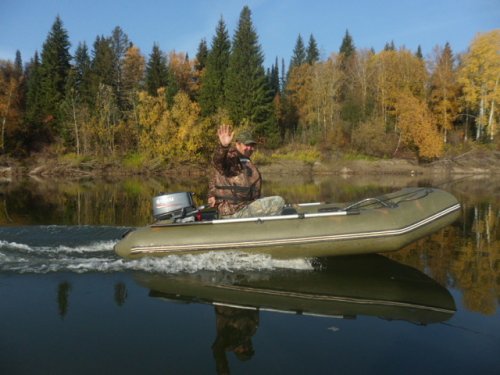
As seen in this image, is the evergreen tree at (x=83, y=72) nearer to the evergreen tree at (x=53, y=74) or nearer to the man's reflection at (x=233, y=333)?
the evergreen tree at (x=53, y=74)

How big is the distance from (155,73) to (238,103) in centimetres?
814

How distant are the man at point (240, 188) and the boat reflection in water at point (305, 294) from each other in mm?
889

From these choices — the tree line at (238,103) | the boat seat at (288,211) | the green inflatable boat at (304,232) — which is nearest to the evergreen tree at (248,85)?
the tree line at (238,103)

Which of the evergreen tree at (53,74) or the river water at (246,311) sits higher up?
the evergreen tree at (53,74)

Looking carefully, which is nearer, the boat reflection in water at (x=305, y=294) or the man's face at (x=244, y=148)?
the boat reflection in water at (x=305, y=294)

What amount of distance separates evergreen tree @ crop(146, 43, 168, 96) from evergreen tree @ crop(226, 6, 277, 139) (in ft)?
20.5

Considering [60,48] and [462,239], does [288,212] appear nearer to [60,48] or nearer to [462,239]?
[462,239]

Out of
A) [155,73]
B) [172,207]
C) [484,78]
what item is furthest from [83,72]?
[172,207]

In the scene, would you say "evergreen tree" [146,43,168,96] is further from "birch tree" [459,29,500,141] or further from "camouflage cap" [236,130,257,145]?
"camouflage cap" [236,130,257,145]

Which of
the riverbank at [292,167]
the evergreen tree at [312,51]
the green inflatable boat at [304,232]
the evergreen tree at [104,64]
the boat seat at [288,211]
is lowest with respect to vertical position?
the green inflatable boat at [304,232]

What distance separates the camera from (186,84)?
40.1m

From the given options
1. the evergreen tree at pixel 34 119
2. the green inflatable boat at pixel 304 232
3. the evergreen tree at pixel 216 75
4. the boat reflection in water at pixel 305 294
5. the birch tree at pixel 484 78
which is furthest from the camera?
the evergreen tree at pixel 216 75

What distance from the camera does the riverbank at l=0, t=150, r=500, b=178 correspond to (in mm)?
26766

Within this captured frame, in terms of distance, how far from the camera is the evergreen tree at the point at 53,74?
106 ft
